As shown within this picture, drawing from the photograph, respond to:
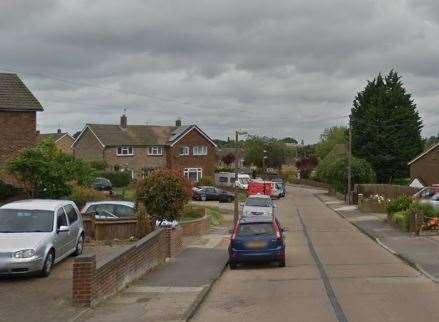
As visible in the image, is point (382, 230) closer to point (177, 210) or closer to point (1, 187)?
point (177, 210)

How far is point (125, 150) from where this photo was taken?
78.9 m

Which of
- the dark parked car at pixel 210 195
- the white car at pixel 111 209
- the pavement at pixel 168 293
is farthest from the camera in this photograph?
the dark parked car at pixel 210 195

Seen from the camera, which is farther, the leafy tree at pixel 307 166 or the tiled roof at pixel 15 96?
the leafy tree at pixel 307 166

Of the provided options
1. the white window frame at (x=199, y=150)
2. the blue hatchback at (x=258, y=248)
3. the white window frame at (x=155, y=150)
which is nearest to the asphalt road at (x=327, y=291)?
the blue hatchback at (x=258, y=248)

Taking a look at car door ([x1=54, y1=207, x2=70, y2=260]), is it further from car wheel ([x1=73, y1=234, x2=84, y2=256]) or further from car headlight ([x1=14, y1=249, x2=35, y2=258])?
car headlight ([x1=14, y1=249, x2=35, y2=258])

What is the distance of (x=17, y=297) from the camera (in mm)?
13203

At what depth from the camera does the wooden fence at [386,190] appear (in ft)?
174

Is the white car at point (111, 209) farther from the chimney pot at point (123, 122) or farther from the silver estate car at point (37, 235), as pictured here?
the chimney pot at point (123, 122)

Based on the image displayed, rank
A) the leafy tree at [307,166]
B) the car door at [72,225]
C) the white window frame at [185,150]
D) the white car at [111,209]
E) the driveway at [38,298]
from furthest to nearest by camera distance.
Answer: the leafy tree at [307,166], the white window frame at [185,150], the white car at [111,209], the car door at [72,225], the driveway at [38,298]

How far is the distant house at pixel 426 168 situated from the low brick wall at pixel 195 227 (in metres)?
31.9

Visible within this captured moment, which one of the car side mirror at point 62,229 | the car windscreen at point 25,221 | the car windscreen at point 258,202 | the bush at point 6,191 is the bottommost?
the car windscreen at point 258,202

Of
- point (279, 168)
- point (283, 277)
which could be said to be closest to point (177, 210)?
point (283, 277)

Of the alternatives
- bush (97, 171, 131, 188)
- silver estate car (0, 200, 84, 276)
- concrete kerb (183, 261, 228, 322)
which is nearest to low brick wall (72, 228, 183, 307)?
concrete kerb (183, 261, 228, 322)

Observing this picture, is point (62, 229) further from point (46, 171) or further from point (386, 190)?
point (386, 190)
